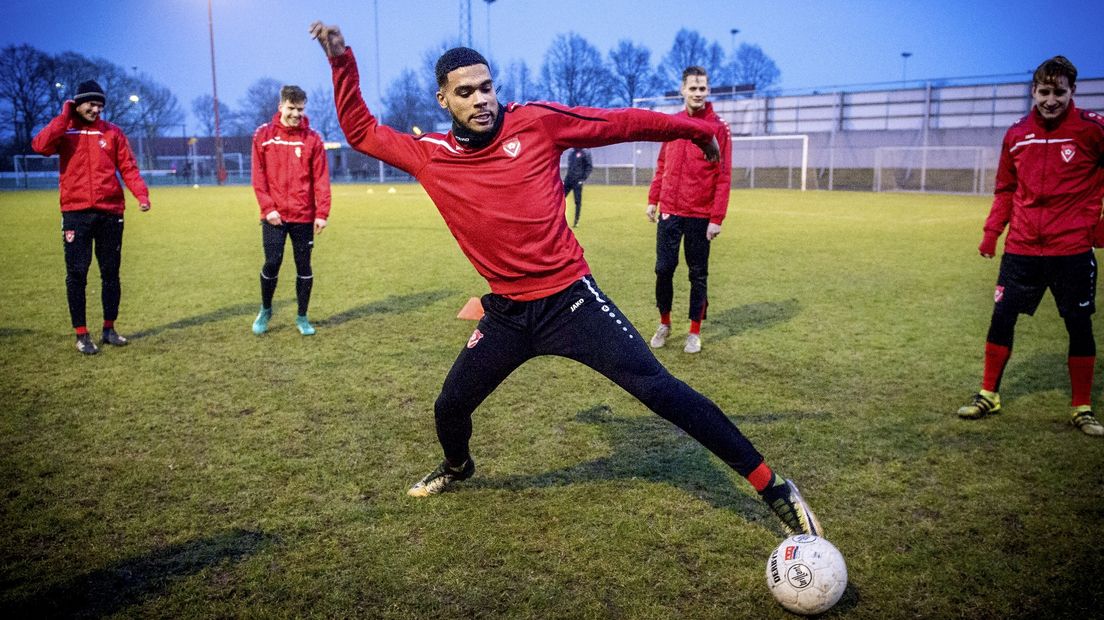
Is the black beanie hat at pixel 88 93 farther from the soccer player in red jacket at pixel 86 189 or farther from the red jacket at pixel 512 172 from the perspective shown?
the red jacket at pixel 512 172

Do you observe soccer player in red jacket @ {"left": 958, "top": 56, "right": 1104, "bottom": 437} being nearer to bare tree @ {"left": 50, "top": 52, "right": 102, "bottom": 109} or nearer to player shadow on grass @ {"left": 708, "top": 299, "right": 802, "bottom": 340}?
player shadow on grass @ {"left": 708, "top": 299, "right": 802, "bottom": 340}

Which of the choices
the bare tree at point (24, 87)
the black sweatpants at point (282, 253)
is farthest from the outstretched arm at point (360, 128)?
the bare tree at point (24, 87)

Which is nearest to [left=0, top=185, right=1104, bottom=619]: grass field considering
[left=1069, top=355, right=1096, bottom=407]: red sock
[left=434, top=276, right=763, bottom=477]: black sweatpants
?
[left=1069, top=355, right=1096, bottom=407]: red sock

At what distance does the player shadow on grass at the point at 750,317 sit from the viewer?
838 cm

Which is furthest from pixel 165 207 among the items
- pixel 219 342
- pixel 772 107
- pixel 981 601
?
pixel 772 107

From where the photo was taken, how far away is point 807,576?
3.16 m

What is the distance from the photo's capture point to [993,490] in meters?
4.30

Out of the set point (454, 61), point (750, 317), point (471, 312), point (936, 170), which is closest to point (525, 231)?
point (454, 61)

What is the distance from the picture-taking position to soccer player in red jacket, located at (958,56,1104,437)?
5062 mm

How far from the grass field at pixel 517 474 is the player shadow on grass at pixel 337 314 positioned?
0.26ft

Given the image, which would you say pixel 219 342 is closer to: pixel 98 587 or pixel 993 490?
pixel 98 587

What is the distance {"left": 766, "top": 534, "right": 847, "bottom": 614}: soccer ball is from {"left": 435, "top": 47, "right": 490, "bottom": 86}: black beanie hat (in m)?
2.52

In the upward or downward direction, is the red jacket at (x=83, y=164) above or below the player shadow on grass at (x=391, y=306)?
above

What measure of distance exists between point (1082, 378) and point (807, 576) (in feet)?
11.3
